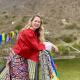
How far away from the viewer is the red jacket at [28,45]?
17.8ft

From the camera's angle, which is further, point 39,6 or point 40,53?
point 39,6

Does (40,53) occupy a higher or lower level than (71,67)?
higher

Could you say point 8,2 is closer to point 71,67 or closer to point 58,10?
point 58,10

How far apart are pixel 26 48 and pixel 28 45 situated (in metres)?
0.05

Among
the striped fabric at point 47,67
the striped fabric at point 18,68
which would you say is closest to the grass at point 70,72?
the striped fabric at point 18,68

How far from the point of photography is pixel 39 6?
28.2 meters

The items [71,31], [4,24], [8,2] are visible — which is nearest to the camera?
[71,31]

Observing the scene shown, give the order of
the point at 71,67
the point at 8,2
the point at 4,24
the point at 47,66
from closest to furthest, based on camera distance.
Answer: the point at 47,66, the point at 71,67, the point at 4,24, the point at 8,2

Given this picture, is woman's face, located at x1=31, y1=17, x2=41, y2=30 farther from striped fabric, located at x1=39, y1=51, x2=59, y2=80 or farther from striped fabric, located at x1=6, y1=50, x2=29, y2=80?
striped fabric, located at x1=6, y1=50, x2=29, y2=80

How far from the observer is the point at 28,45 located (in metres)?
5.48

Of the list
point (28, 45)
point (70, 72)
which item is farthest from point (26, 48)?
point (70, 72)

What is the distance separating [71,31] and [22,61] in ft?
56.7

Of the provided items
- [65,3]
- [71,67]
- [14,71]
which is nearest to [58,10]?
[65,3]

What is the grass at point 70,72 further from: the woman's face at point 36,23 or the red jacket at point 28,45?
the woman's face at point 36,23
